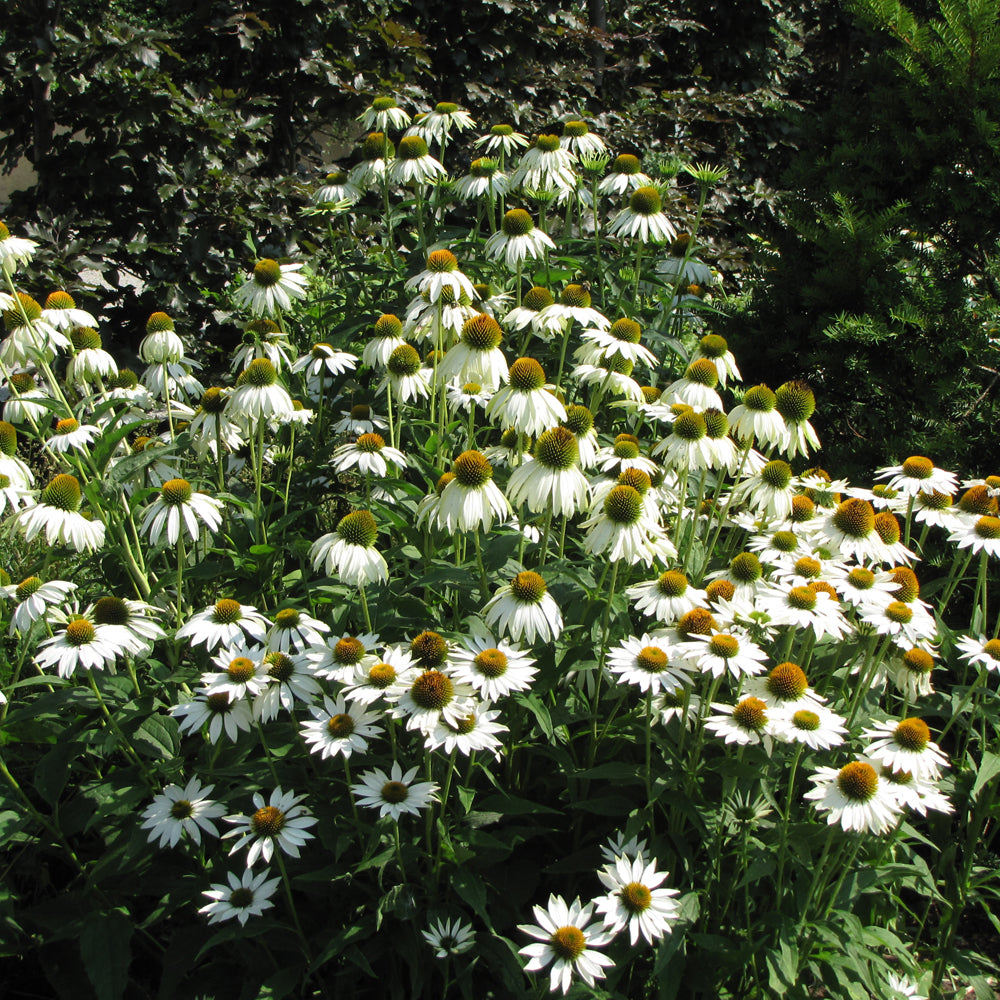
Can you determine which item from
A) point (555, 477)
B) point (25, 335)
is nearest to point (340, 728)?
point (555, 477)

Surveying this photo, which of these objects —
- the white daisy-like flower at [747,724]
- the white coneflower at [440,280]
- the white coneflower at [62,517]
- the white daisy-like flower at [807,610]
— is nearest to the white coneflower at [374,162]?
the white coneflower at [440,280]

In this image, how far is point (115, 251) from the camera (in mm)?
4789

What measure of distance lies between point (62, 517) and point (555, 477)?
1199 mm

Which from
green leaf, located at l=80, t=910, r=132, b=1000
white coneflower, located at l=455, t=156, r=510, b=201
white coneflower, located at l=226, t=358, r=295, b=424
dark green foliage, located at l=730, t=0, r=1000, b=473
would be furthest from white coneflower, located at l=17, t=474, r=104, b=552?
dark green foliage, located at l=730, t=0, r=1000, b=473

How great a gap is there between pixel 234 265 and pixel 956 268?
386 centimetres

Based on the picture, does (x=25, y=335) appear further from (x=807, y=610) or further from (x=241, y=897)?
(x=807, y=610)

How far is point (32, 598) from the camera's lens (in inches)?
80.0

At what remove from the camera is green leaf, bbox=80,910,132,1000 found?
1938mm

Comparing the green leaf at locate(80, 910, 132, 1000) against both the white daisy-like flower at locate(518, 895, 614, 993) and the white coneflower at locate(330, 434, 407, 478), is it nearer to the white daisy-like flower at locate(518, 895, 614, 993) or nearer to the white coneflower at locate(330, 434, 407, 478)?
the white daisy-like flower at locate(518, 895, 614, 993)

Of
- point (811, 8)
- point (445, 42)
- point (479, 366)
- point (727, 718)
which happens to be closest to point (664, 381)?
point (479, 366)

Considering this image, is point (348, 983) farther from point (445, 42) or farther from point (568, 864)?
point (445, 42)

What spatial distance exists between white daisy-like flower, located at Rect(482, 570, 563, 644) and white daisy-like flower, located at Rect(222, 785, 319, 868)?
0.57 meters

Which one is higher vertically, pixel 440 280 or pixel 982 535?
pixel 440 280

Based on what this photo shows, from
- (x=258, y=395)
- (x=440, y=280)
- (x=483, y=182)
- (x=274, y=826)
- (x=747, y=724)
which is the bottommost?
(x=274, y=826)
